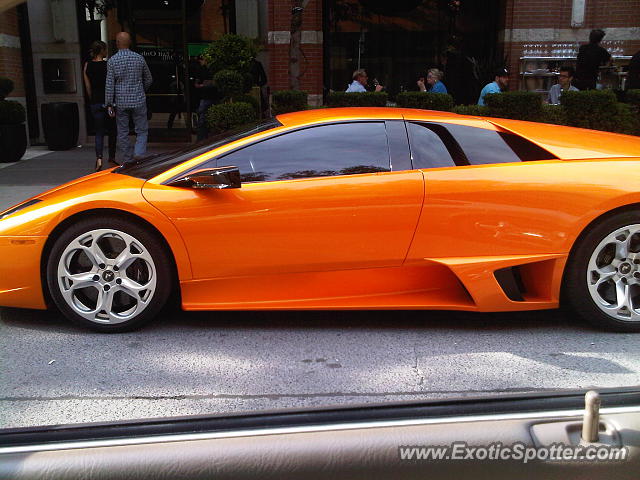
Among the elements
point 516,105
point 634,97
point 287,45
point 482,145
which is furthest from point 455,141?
point 287,45

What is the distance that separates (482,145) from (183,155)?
6.60 feet

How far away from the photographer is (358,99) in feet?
29.9

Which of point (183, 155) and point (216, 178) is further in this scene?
point (183, 155)

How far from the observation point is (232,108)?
8.98 metres

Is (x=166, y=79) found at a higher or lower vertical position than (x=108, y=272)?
higher

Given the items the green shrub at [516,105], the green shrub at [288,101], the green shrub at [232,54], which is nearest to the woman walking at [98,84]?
the green shrub at [232,54]

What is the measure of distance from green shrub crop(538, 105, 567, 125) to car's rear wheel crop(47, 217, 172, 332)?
269 inches

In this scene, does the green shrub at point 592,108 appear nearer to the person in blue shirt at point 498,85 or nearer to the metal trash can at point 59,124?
the person in blue shirt at point 498,85

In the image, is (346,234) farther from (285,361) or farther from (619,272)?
(619,272)

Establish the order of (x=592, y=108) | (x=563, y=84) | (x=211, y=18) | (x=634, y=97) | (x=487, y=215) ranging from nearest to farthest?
(x=487, y=215), (x=592, y=108), (x=634, y=97), (x=563, y=84), (x=211, y=18)

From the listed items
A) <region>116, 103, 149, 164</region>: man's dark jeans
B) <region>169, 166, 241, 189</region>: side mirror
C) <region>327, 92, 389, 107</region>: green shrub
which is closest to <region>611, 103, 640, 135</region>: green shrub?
<region>327, 92, 389, 107</region>: green shrub

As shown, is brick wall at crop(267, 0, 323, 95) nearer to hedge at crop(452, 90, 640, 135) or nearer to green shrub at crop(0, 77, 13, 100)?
hedge at crop(452, 90, 640, 135)

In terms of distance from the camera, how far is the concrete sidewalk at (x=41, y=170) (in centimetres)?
859

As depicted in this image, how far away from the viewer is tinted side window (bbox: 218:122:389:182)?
13.8 feet
